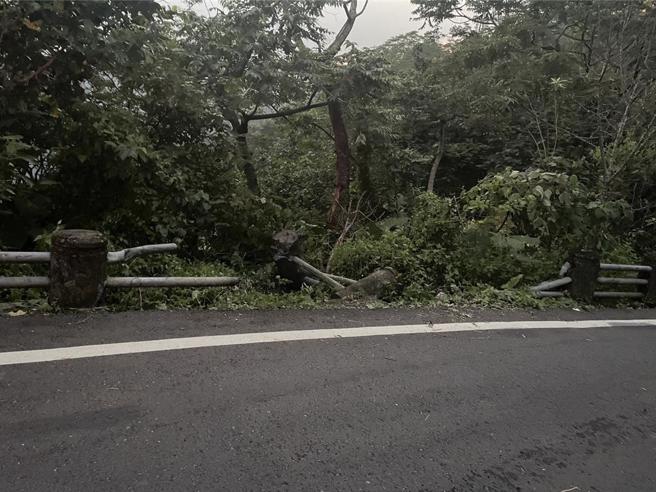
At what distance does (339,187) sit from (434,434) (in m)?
8.35

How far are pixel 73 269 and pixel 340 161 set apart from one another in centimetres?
761

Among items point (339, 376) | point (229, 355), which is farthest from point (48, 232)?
point (339, 376)

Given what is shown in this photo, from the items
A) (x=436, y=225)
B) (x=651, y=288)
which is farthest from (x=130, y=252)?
(x=651, y=288)

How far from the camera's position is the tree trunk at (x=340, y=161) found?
1007 cm

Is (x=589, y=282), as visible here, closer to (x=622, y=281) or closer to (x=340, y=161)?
(x=622, y=281)

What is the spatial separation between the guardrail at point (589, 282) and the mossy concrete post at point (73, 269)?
5.07 m

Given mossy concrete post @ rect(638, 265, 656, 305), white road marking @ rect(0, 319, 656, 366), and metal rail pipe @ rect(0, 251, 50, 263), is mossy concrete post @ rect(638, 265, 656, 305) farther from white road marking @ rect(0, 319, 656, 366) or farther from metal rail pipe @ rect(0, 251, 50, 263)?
metal rail pipe @ rect(0, 251, 50, 263)

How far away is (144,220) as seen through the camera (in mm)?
5855

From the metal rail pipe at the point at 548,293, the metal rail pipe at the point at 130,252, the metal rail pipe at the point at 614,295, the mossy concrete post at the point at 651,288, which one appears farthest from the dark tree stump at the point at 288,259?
the mossy concrete post at the point at 651,288

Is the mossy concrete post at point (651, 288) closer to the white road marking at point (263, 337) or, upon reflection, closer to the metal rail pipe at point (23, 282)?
the white road marking at point (263, 337)

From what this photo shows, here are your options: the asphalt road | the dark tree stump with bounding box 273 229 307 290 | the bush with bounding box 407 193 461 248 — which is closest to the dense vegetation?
the bush with bounding box 407 193 461 248

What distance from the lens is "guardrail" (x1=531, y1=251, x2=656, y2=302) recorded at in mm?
5797

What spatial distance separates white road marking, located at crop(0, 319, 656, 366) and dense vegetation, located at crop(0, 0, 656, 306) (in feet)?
3.20

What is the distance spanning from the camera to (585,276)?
581cm
